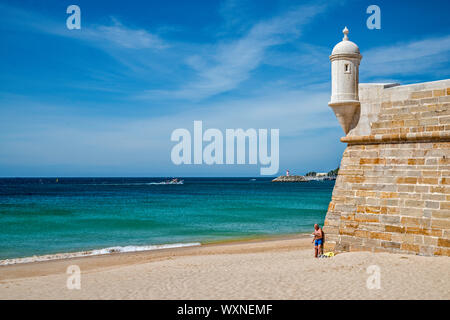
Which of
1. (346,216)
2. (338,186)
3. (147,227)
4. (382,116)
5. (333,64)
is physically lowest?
(147,227)

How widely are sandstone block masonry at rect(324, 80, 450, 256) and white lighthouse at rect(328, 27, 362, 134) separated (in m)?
0.23

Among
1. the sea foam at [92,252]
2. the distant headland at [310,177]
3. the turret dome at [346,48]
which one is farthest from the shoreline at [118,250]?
the distant headland at [310,177]

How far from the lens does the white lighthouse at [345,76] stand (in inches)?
364

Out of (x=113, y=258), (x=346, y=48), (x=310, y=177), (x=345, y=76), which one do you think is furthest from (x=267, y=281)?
(x=310, y=177)

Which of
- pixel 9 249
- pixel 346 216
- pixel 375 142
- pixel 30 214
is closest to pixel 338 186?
pixel 346 216

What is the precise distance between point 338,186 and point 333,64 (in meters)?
2.97

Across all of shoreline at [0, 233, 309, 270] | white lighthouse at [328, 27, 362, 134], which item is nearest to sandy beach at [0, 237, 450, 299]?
white lighthouse at [328, 27, 362, 134]

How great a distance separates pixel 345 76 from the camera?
929 cm

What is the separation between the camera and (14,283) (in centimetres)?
867

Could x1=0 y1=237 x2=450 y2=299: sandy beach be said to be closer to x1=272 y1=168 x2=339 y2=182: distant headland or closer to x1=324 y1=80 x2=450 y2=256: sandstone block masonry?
x1=324 y1=80 x2=450 y2=256: sandstone block masonry

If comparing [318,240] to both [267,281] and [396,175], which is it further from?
[267,281]

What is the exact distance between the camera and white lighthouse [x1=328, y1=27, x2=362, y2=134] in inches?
364

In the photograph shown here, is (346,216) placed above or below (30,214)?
above
